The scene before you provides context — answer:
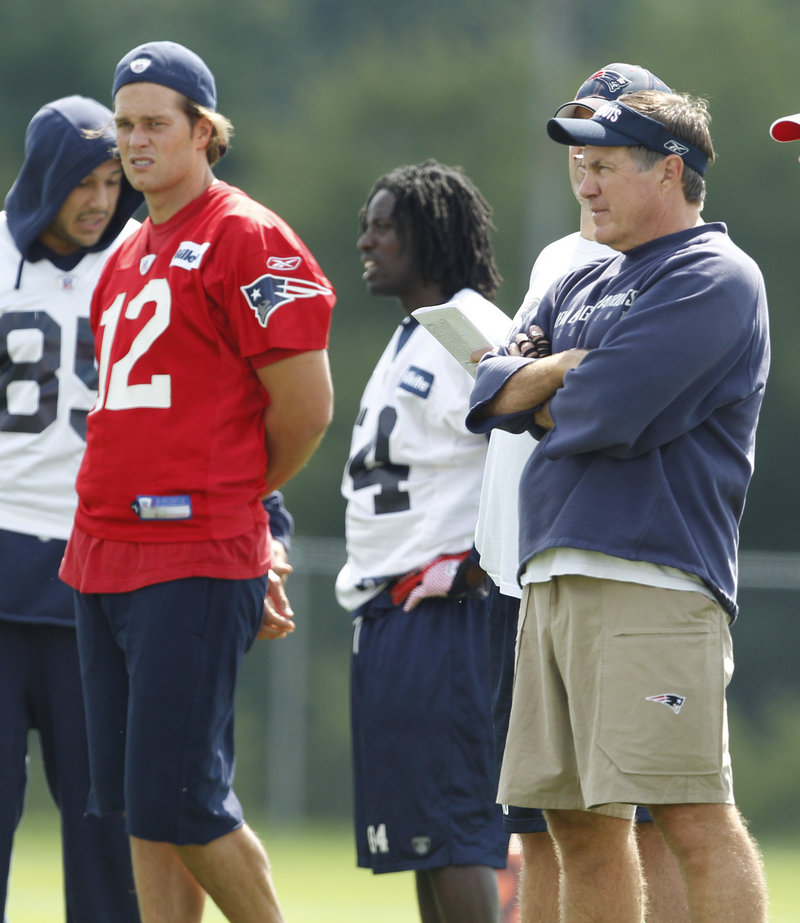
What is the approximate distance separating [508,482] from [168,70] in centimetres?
133

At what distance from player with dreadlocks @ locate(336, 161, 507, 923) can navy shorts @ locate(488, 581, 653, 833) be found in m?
0.48

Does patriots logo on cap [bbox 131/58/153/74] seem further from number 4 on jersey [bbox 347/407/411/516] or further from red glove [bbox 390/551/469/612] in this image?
red glove [bbox 390/551/469/612]

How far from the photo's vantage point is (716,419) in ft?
11.4

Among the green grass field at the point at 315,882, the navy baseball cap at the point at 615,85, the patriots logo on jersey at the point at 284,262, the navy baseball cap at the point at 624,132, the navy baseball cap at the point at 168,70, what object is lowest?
the green grass field at the point at 315,882

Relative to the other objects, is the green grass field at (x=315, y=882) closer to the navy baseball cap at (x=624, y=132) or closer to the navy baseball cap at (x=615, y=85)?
the navy baseball cap at (x=615, y=85)

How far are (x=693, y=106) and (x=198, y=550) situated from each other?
1.53m

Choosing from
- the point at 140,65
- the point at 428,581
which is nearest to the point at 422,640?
the point at 428,581

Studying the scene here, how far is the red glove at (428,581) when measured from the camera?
473 cm

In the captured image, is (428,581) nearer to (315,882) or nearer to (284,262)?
(284,262)

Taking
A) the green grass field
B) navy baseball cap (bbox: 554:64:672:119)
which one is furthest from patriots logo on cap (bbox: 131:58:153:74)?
the green grass field

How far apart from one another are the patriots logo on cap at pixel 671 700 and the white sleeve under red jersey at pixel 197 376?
1111 millimetres

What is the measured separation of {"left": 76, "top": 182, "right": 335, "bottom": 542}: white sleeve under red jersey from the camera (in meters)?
3.84

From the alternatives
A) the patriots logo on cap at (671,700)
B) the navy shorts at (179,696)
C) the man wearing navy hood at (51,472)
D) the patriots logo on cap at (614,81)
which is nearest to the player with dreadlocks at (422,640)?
the man wearing navy hood at (51,472)

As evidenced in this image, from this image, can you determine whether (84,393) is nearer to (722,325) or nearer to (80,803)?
(80,803)
